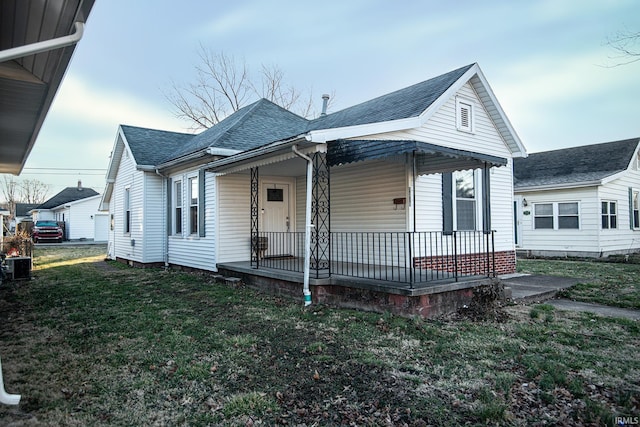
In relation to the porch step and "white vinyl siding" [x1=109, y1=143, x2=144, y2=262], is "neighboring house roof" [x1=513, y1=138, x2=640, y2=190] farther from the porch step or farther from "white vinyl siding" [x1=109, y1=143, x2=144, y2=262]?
"white vinyl siding" [x1=109, y1=143, x2=144, y2=262]

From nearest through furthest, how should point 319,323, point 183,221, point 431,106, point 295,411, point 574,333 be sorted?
1. point 295,411
2. point 574,333
3. point 319,323
4. point 431,106
5. point 183,221

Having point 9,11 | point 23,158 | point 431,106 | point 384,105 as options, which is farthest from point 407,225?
point 23,158

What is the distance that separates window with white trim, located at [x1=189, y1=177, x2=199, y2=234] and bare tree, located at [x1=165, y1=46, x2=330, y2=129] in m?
17.1

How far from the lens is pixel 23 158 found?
8.78m

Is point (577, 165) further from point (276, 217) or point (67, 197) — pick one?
point (67, 197)

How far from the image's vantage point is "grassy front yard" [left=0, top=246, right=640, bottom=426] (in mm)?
3189

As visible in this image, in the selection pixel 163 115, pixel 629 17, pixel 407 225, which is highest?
pixel 163 115

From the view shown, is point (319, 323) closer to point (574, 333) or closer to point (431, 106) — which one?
point (574, 333)

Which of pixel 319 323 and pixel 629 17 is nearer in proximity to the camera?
pixel 319 323

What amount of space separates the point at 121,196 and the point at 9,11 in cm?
1280

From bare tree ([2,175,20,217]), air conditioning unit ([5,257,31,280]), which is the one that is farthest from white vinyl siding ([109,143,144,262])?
bare tree ([2,175,20,217])

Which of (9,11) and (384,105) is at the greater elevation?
(384,105)

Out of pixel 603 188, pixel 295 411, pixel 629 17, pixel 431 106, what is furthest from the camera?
pixel 603 188

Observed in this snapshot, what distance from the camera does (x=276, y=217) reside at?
36.1 feet
